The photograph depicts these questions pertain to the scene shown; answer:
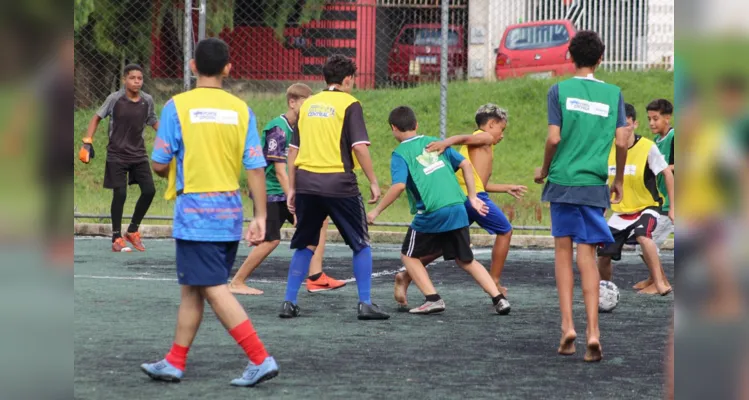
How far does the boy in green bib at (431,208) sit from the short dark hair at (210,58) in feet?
8.99

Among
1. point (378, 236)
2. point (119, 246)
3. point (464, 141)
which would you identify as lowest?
point (378, 236)

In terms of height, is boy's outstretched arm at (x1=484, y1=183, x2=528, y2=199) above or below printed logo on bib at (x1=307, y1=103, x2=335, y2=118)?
below

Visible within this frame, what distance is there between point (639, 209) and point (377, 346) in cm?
365

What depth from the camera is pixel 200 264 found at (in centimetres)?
549

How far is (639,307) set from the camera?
8906mm

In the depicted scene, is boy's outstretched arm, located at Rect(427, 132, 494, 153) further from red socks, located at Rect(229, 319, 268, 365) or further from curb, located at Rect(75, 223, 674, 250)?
curb, located at Rect(75, 223, 674, 250)

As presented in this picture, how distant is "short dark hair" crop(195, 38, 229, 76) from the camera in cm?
564

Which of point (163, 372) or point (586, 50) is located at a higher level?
point (586, 50)

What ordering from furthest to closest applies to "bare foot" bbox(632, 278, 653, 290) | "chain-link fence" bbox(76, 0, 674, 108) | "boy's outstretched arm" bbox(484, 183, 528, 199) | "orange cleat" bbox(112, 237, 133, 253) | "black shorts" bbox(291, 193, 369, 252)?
"chain-link fence" bbox(76, 0, 674, 108) < "orange cleat" bbox(112, 237, 133, 253) < "bare foot" bbox(632, 278, 653, 290) < "boy's outstretched arm" bbox(484, 183, 528, 199) < "black shorts" bbox(291, 193, 369, 252)

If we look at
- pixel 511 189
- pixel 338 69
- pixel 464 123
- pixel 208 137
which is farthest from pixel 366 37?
pixel 208 137

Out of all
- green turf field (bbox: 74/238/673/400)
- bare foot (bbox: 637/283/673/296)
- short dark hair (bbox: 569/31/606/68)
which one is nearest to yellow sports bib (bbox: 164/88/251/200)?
green turf field (bbox: 74/238/673/400)

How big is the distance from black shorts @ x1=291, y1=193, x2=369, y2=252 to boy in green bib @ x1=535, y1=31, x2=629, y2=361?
1.71 m

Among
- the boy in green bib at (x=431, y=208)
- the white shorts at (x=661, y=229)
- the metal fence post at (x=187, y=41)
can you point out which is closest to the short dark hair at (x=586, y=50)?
the boy in green bib at (x=431, y=208)

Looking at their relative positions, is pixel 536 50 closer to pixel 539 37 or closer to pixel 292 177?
pixel 539 37
